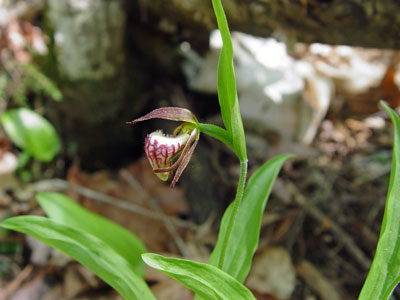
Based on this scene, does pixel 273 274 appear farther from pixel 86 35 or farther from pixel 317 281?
pixel 86 35

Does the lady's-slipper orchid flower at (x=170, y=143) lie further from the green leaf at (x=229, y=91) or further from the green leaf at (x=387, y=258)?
the green leaf at (x=387, y=258)

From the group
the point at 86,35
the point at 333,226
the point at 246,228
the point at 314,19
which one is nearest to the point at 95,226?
the point at 246,228

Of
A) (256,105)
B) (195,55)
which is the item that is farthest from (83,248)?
(195,55)

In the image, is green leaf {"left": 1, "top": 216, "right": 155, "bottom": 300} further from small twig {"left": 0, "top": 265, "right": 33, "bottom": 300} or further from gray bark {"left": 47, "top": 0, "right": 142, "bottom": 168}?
gray bark {"left": 47, "top": 0, "right": 142, "bottom": 168}

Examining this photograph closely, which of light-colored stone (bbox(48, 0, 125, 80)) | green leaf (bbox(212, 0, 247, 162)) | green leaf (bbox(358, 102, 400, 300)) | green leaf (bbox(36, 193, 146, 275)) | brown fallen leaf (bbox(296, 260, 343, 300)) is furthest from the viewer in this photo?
light-colored stone (bbox(48, 0, 125, 80))

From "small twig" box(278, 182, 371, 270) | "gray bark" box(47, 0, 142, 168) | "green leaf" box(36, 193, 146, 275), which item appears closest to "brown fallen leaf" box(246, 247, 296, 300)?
"small twig" box(278, 182, 371, 270)

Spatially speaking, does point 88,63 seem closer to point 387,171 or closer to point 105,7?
point 105,7
